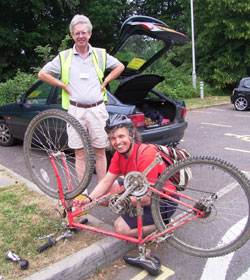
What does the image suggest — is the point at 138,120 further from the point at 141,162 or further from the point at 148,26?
the point at 141,162

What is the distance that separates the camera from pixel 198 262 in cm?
256

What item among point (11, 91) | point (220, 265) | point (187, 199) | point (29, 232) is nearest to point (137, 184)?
point (187, 199)

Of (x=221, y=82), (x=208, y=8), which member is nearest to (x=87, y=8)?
(x=208, y=8)

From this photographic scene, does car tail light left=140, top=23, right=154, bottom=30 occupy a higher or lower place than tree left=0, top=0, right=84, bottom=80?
lower

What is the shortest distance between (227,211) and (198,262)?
52 centimetres

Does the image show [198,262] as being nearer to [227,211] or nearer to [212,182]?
[227,211]

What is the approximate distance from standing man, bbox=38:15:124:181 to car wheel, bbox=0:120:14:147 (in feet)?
11.6

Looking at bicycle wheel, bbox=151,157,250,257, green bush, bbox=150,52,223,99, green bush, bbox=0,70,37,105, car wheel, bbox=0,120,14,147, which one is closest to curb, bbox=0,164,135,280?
bicycle wheel, bbox=151,157,250,257

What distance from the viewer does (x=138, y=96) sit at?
19.1ft

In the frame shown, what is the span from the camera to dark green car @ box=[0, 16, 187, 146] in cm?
444

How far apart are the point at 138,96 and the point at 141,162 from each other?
139 inches

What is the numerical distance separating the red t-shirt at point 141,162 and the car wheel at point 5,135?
4.25 m

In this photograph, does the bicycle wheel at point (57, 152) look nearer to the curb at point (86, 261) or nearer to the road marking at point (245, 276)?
the curb at point (86, 261)

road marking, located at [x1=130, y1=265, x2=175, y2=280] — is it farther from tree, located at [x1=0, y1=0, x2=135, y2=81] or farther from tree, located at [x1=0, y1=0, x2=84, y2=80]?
tree, located at [x1=0, y1=0, x2=84, y2=80]
